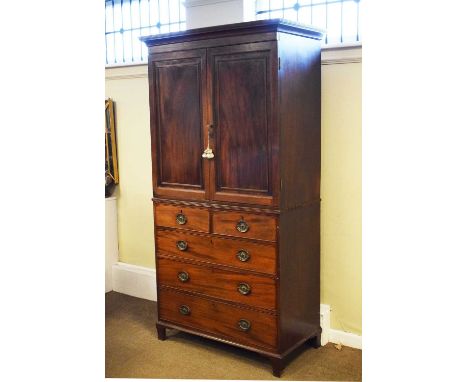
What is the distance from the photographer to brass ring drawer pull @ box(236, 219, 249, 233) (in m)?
2.78

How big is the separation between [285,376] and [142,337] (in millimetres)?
957

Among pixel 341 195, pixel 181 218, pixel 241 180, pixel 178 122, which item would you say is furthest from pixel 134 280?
pixel 341 195

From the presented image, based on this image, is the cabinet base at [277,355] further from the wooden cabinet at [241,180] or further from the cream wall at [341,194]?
the cream wall at [341,194]

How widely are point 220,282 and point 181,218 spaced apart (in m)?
0.42

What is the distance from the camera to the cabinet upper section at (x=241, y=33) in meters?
2.56

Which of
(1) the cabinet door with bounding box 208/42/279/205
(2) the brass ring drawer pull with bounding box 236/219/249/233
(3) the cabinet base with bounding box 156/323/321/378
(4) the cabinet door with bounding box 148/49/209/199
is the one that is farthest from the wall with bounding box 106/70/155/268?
(2) the brass ring drawer pull with bounding box 236/219/249/233

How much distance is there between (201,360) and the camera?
296 centimetres

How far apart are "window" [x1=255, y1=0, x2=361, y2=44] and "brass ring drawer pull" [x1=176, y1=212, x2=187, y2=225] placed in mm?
1260

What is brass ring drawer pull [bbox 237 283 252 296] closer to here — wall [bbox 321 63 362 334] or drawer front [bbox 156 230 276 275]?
drawer front [bbox 156 230 276 275]

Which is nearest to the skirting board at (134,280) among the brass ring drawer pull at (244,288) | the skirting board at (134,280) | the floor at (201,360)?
the skirting board at (134,280)
